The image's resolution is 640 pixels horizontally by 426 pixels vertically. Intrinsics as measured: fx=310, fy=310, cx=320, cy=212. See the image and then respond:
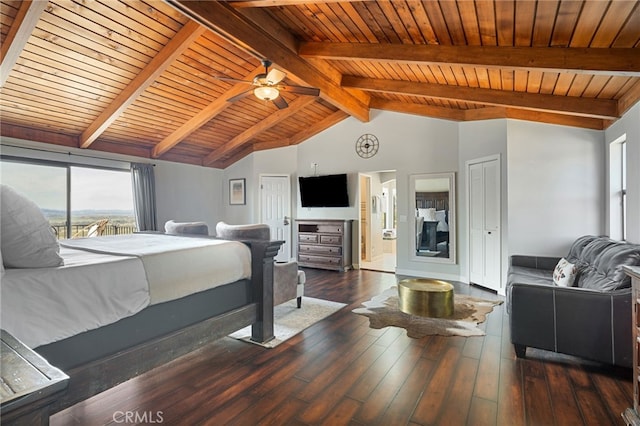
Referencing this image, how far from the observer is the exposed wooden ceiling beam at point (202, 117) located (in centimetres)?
514

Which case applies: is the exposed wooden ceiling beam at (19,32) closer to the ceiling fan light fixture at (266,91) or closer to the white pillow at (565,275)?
the ceiling fan light fixture at (266,91)

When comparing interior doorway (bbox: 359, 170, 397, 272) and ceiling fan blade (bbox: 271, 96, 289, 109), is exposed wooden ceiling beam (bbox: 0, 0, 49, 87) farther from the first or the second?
Result: interior doorway (bbox: 359, 170, 397, 272)

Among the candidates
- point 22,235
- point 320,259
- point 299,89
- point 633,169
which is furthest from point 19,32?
point 633,169

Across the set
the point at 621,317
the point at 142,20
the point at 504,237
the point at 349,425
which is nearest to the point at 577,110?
the point at 504,237

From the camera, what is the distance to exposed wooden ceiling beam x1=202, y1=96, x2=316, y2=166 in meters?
5.98

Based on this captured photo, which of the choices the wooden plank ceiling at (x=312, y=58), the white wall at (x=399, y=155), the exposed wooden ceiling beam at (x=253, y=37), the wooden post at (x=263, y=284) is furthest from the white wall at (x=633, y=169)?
the wooden post at (x=263, y=284)

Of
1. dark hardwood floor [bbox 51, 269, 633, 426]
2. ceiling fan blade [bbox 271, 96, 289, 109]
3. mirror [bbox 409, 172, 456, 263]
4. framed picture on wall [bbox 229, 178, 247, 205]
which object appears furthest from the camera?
framed picture on wall [bbox 229, 178, 247, 205]

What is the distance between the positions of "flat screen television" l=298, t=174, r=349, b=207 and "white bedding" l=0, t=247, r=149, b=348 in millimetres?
5046

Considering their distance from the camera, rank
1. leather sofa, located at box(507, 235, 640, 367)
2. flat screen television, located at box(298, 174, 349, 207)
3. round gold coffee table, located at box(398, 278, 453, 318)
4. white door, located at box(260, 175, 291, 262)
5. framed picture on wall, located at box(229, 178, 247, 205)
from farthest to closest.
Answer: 1. framed picture on wall, located at box(229, 178, 247, 205)
2. white door, located at box(260, 175, 291, 262)
3. flat screen television, located at box(298, 174, 349, 207)
4. round gold coffee table, located at box(398, 278, 453, 318)
5. leather sofa, located at box(507, 235, 640, 367)

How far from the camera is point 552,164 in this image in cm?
441

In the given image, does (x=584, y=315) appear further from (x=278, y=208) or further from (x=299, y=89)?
(x=278, y=208)

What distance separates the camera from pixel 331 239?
6488 mm

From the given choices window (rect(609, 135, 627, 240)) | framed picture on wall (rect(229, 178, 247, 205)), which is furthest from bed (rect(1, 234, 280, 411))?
framed picture on wall (rect(229, 178, 247, 205))

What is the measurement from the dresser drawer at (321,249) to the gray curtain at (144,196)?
123 inches
